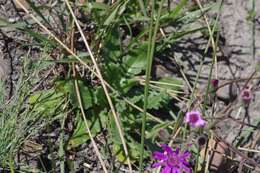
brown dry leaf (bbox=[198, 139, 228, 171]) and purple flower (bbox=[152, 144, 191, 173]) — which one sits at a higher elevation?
purple flower (bbox=[152, 144, 191, 173])

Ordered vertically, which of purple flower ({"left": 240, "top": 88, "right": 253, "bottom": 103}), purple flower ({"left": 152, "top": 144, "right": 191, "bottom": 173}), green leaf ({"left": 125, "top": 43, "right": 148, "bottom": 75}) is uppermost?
green leaf ({"left": 125, "top": 43, "right": 148, "bottom": 75})

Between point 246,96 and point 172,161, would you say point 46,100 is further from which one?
point 246,96

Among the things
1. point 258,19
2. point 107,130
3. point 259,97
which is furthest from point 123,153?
point 258,19

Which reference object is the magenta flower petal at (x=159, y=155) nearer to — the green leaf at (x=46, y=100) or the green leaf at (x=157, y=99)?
the green leaf at (x=157, y=99)

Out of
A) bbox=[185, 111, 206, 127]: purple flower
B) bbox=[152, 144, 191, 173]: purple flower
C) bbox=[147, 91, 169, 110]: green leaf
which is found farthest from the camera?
bbox=[147, 91, 169, 110]: green leaf

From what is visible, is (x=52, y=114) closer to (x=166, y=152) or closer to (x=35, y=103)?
(x=35, y=103)

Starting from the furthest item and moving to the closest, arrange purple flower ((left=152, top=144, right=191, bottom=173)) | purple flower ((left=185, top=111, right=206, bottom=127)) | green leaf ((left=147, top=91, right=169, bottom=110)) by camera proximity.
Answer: green leaf ((left=147, top=91, right=169, bottom=110))
purple flower ((left=152, top=144, right=191, bottom=173))
purple flower ((left=185, top=111, right=206, bottom=127))

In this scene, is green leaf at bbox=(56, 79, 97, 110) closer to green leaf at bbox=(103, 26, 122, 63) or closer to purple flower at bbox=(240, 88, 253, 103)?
green leaf at bbox=(103, 26, 122, 63)

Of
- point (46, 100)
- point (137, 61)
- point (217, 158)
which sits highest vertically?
point (137, 61)

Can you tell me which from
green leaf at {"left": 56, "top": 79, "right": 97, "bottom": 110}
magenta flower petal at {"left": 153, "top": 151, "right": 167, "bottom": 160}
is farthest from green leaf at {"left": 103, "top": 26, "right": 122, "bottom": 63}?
magenta flower petal at {"left": 153, "top": 151, "right": 167, "bottom": 160}

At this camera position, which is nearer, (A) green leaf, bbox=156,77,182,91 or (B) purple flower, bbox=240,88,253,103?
(B) purple flower, bbox=240,88,253,103

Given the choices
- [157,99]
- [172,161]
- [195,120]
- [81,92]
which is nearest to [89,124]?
[81,92]
